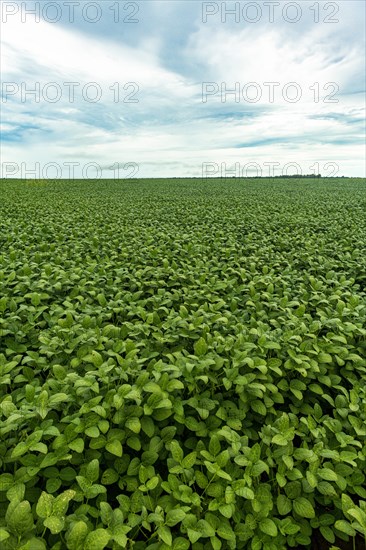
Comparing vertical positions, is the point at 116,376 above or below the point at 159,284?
below

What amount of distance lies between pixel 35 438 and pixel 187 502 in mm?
847

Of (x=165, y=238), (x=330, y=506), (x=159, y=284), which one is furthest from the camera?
(x=165, y=238)

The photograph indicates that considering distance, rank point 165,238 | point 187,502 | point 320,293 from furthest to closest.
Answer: point 165,238, point 320,293, point 187,502

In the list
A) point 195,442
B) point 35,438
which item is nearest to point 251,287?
point 195,442

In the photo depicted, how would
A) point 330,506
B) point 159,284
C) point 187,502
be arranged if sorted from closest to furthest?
point 187,502 → point 330,506 → point 159,284

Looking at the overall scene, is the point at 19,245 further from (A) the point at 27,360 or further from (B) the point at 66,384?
(B) the point at 66,384

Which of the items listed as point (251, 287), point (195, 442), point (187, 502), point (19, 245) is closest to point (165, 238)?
point (19, 245)

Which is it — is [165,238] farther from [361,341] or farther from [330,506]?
[330,506]

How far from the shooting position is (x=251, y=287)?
4.12 meters

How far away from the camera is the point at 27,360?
2.60 m

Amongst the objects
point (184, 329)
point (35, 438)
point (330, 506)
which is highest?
point (184, 329)

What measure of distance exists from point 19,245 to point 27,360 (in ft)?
15.0

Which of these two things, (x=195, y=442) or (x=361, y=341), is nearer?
(x=195, y=442)

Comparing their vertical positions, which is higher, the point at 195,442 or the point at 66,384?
the point at 66,384
